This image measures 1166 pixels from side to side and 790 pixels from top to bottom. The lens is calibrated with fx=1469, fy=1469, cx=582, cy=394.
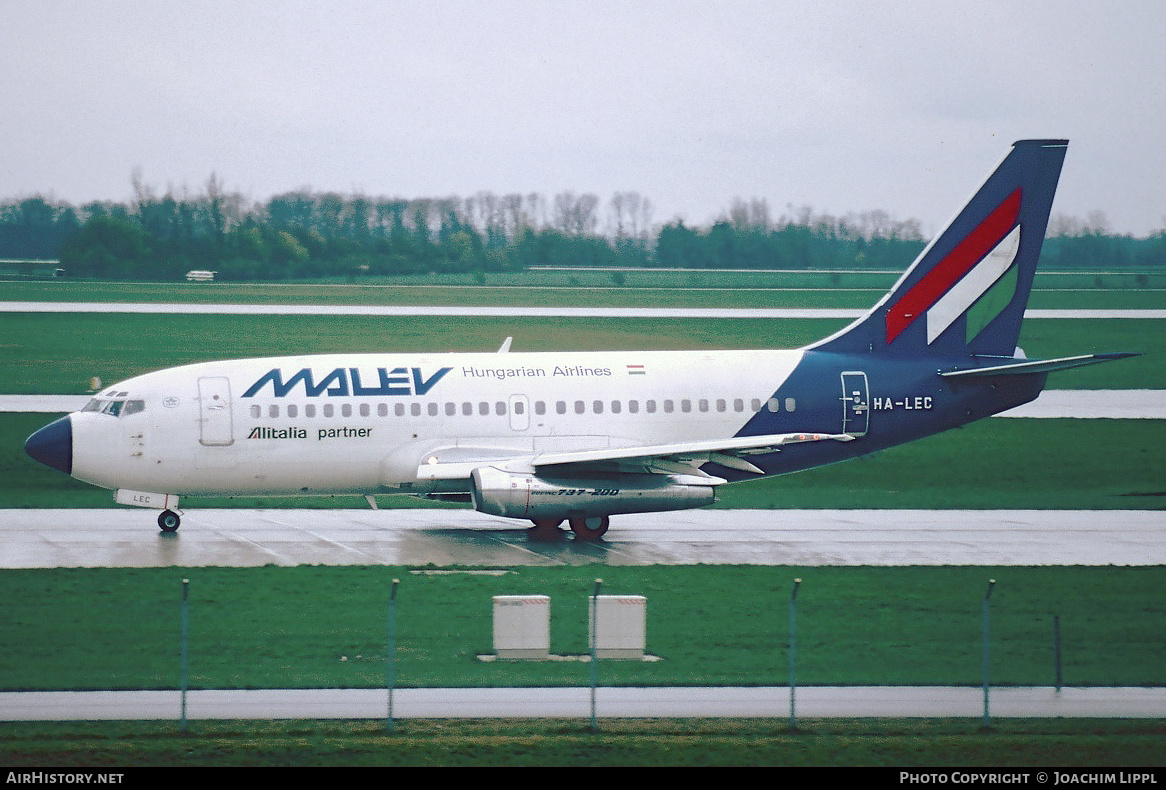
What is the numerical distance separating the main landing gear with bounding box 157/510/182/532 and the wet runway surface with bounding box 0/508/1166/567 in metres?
0.25

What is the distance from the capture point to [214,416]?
30781 millimetres

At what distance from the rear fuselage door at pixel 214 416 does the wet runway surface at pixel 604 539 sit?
2.04 meters

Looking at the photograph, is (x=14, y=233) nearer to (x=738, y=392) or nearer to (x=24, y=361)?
(x=24, y=361)

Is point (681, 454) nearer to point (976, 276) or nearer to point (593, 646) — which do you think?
point (976, 276)

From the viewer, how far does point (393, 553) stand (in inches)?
1138

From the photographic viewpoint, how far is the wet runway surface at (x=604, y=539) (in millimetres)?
28344

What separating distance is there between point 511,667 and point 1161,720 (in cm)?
848

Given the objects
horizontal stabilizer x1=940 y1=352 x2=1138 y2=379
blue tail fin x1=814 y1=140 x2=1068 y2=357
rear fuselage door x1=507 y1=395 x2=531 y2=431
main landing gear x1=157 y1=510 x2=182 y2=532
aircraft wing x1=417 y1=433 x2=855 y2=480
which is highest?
blue tail fin x1=814 y1=140 x2=1068 y2=357

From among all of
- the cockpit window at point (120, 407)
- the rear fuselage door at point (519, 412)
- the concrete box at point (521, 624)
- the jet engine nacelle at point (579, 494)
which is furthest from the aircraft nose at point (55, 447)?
the concrete box at point (521, 624)

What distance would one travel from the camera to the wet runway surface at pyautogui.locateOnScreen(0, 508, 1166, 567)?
93.0 ft

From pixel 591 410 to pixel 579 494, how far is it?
9.14ft

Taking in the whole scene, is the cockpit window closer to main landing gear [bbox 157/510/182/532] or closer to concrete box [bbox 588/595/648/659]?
main landing gear [bbox 157/510/182/532]

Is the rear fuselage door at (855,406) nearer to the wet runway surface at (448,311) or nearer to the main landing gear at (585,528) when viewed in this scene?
the main landing gear at (585,528)

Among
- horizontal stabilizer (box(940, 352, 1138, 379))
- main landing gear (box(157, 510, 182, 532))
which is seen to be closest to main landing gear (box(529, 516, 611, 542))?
main landing gear (box(157, 510, 182, 532))
